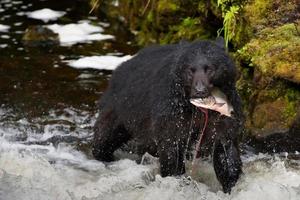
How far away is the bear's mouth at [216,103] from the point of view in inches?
213

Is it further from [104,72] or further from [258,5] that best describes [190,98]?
[104,72]

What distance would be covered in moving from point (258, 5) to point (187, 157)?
7.73 feet

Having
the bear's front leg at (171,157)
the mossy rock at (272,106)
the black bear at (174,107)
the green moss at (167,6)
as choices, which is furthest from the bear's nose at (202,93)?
the green moss at (167,6)

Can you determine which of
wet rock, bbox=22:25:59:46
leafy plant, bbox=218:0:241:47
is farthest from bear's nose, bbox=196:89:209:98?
wet rock, bbox=22:25:59:46

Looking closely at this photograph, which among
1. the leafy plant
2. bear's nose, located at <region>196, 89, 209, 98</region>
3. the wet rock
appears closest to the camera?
bear's nose, located at <region>196, 89, 209, 98</region>

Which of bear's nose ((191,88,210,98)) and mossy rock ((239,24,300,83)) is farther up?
bear's nose ((191,88,210,98))

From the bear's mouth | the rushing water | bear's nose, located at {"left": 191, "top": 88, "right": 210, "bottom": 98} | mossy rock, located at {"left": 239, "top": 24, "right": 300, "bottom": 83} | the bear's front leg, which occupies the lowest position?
the rushing water

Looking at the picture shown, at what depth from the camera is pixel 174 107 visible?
5867 millimetres

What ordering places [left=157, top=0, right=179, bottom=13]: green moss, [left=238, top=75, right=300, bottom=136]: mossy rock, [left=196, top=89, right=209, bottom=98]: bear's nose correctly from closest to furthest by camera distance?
[left=196, top=89, right=209, bottom=98]: bear's nose < [left=238, top=75, right=300, bottom=136]: mossy rock < [left=157, top=0, right=179, bottom=13]: green moss

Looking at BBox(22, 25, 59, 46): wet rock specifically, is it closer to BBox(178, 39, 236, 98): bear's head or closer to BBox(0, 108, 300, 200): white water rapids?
BBox(0, 108, 300, 200): white water rapids

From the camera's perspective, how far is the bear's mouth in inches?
213

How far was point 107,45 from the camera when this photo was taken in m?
11.5

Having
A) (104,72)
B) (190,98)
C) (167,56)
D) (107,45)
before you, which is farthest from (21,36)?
(190,98)

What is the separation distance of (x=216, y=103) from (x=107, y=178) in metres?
1.68
